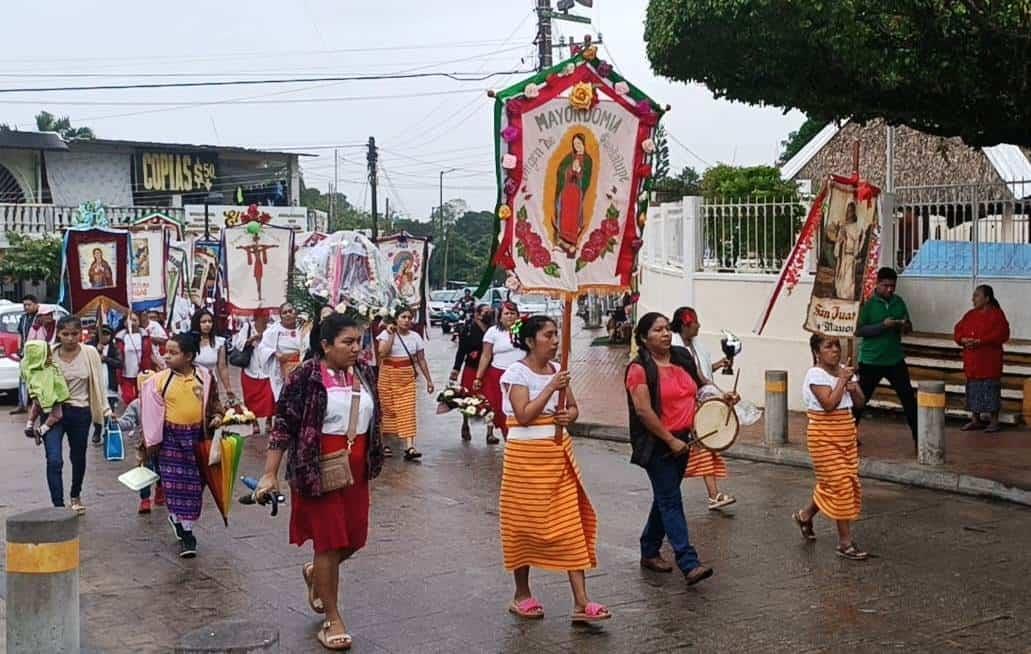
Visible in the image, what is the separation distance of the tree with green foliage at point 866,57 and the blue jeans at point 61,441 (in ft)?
21.4

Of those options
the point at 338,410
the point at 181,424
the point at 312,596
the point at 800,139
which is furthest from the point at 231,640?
the point at 800,139

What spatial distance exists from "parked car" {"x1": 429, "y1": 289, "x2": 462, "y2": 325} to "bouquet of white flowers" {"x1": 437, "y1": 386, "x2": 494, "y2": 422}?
3427cm

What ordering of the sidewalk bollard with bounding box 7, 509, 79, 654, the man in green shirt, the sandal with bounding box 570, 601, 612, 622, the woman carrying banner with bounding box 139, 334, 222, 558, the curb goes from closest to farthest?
the sidewalk bollard with bounding box 7, 509, 79, 654
the sandal with bounding box 570, 601, 612, 622
the woman carrying banner with bounding box 139, 334, 222, 558
the curb
the man in green shirt

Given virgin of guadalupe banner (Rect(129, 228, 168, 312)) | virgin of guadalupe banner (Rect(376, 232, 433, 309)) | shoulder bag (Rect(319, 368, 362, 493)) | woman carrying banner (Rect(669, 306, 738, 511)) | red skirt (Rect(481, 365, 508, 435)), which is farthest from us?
virgin of guadalupe banner (Rect(376, 232, 433, 309))

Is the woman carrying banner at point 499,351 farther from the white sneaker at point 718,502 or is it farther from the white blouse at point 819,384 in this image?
the white blouse at point 819,384

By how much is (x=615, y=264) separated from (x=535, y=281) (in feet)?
1.76

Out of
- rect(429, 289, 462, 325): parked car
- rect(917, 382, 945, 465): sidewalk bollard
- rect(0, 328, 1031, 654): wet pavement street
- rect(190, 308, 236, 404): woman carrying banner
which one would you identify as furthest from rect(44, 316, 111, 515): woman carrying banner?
rect(429, 289, 462, 325): parked car

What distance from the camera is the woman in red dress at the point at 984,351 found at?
13781mm

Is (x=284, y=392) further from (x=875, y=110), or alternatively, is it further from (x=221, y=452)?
(x=875, y=110)

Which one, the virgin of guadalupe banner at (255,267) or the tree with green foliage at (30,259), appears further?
the tree with green foliage at (30,259)

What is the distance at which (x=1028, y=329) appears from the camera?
51.0 feet

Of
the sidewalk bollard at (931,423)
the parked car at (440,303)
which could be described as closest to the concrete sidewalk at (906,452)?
the sidewalk bollard at (931,423)

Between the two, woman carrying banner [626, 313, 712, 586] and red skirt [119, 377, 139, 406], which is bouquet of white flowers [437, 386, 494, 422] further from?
woman carrying banner [626, 313, 712, 586]

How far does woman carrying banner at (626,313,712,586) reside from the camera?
7.47 m
